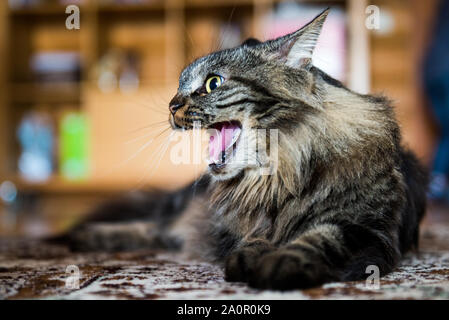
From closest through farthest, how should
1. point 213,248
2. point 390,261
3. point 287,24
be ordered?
1. point 390,261
2. point 213,248
3. point 287,24

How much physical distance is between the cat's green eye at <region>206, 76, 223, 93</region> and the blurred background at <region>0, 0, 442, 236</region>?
2.62m

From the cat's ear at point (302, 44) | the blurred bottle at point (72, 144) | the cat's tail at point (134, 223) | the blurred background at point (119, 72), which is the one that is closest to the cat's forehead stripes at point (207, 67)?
the cat's ear at point (302, 44)

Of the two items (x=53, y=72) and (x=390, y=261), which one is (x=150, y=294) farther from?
(x=53, y=72)

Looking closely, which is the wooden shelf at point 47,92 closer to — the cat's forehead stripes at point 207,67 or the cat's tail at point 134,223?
the cat's tail at point 134,223

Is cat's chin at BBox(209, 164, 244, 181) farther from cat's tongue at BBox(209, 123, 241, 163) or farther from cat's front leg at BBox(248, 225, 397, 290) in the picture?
cat's front leg at BBox(248, 225, 397, 290)

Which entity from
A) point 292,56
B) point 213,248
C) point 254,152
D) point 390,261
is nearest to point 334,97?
point 292,56

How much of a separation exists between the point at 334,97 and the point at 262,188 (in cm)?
28

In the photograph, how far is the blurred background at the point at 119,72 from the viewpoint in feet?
13.1

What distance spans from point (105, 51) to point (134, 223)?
2.88m

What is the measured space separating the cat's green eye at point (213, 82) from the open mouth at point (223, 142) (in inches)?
3.5

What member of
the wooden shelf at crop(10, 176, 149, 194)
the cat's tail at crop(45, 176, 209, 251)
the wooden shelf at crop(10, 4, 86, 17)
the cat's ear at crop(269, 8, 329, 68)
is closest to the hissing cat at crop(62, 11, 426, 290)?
the cat's ear at crop(269, 8, 329, 68)

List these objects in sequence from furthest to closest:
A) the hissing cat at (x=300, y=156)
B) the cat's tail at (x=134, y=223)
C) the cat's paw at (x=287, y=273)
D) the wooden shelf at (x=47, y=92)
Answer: the wooden shelf at (x=47, y=92), the cat's tail at (x=134, y=223), the hissing cat at (x=300, y=156), the cat's paw at (x=287, y=273)

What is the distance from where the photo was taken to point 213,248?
1.33m

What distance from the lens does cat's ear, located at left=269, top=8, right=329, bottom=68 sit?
3.71 ft
